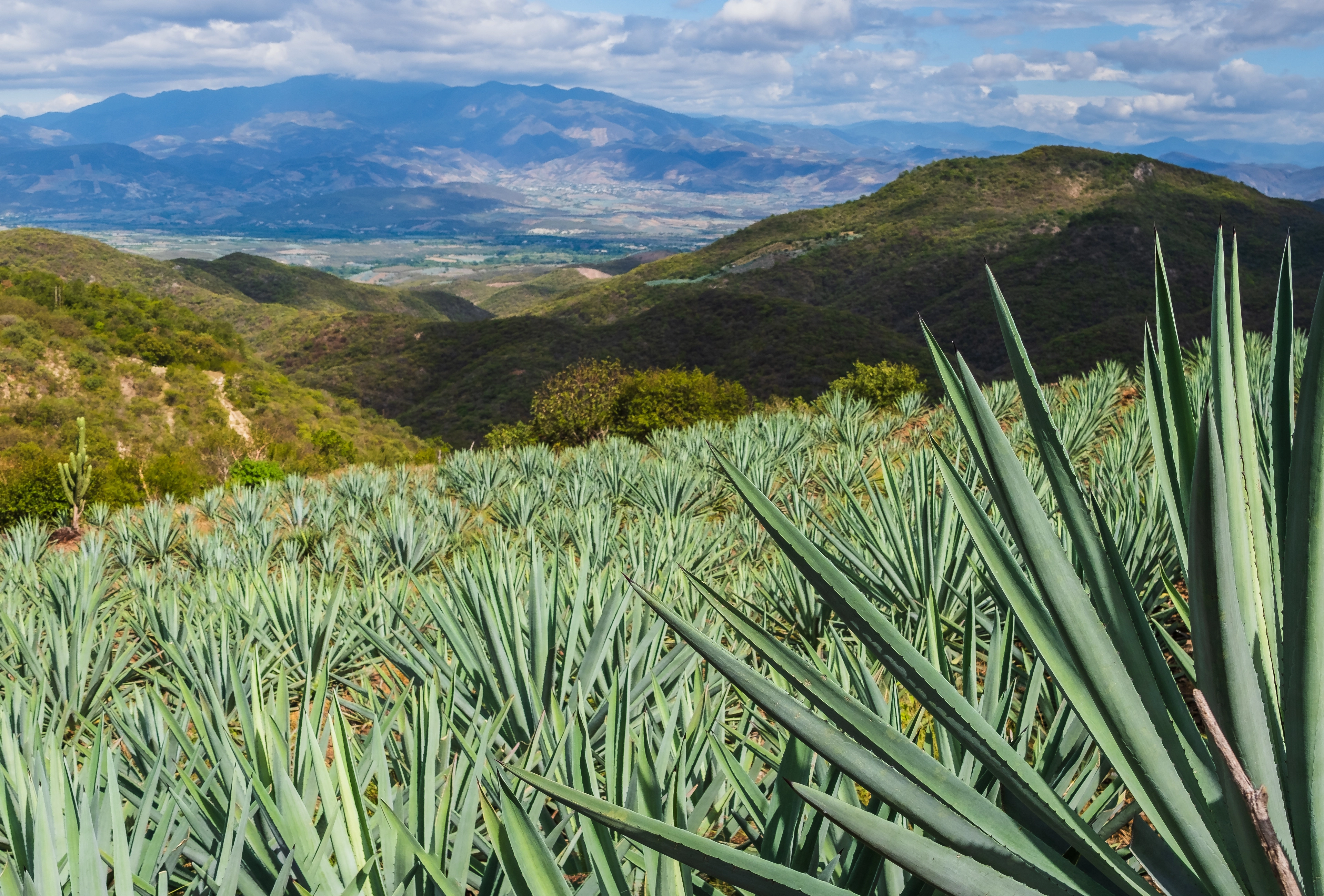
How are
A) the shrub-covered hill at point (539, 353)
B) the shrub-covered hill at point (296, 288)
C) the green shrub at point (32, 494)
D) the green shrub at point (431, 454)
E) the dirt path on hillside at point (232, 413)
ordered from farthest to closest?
the shrub-covered hill at point (296, 288) → the shrub-covered hill at point (539, 353) → the dirt path on hillside at point (232, 413) → the green shrub at point (431, 454) → the green shrub at point (32, 494)

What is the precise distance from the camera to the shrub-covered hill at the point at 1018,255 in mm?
44656

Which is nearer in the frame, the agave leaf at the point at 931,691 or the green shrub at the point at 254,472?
the agave leaf at the point at 931,691

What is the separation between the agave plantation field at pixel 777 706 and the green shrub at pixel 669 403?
13.7 m

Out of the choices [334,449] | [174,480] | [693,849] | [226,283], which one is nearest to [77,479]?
[174,480]

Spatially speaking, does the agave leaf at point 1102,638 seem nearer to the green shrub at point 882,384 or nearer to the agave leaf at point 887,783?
the agave leaf at point 887,783

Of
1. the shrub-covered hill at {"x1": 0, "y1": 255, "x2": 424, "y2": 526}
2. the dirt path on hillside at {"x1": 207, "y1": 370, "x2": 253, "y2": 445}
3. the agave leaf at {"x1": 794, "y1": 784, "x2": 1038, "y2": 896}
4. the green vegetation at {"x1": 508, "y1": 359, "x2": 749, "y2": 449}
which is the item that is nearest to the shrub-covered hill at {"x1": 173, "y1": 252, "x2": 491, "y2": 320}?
the shrub-covered hill at {"x1": 0, "y1": 255, "x2": 424, "y2": 526}

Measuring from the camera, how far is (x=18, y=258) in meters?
57.7

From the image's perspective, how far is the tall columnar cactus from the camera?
30.8 ft

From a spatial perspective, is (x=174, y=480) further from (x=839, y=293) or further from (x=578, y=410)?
(x=839, y=293)

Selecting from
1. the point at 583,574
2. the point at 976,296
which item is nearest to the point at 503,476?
the point at 583,574

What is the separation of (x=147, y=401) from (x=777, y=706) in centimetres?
3010

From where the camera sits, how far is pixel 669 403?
58.7ft

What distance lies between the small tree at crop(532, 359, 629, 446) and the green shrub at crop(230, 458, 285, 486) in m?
5.91

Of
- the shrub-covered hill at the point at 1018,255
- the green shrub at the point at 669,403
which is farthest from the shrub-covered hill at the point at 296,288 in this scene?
the green shrub at the point at 669,403
